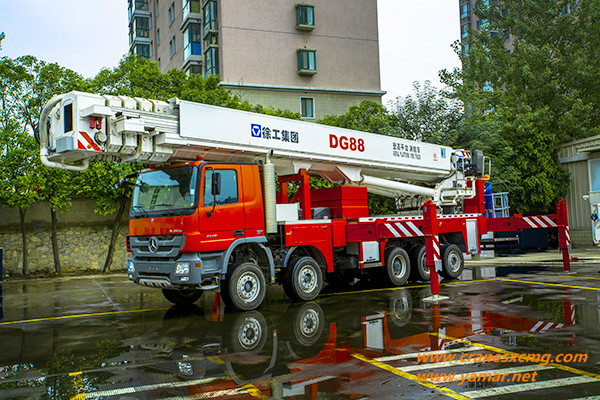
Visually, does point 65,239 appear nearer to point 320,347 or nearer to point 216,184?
point 216,184

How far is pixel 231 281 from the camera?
9.69m

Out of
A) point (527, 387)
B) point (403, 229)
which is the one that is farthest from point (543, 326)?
point (403, 229)

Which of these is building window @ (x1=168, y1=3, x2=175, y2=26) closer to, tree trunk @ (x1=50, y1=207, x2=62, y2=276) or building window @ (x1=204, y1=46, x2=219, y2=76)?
Answer: building window @ (x1=204, y1=46, x2=219, y2=76)

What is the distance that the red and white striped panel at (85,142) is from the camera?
8875 millimetres

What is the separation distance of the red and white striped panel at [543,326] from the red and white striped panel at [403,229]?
4682 mm

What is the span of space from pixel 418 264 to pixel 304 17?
2591cm

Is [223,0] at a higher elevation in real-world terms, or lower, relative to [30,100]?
higher

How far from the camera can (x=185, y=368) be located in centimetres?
610

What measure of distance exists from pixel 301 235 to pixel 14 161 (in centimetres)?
1211

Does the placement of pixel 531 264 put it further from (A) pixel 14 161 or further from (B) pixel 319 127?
(A) pixel 14 161

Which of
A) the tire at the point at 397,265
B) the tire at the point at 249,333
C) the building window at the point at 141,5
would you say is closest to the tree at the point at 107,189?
the tire at the point at 397,265

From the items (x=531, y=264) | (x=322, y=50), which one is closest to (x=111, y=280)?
(x=531, y=264)

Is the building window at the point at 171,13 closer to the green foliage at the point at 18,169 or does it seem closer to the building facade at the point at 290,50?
the building facade at the point at 290,50

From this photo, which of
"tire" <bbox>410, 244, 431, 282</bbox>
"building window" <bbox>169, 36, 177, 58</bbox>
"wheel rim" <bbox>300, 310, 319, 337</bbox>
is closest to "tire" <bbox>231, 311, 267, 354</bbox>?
"wheel rim" <bbox>300, 310, 319, 337</bbox>
